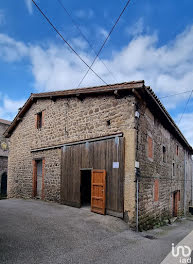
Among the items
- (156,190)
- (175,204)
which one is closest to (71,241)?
(156,190)

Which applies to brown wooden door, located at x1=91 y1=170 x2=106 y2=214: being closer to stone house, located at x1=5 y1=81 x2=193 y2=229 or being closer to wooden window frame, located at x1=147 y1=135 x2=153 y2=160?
stone house, located at x1=5 y1=81 x2=193 y2=229

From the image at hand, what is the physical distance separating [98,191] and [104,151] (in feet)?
4.84

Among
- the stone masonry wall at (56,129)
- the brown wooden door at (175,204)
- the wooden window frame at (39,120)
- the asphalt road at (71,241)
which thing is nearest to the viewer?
the asphalt road at (71,241)

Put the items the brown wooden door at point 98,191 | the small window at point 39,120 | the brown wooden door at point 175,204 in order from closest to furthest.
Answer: the brown wooden door at point 98,191
the small window at point 39,120
the brown wooden door at point 175,204

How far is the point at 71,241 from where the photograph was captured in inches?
193

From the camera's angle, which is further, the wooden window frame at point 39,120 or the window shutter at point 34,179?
the wooden window frame at point 39,120

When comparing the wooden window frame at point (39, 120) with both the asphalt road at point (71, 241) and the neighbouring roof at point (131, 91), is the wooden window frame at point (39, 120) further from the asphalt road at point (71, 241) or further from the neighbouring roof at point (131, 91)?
the asphalt road at point (71, 241)

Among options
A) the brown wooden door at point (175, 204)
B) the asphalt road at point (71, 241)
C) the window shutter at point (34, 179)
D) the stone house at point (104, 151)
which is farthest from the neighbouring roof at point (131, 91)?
the asphalt road at point (71, 241)

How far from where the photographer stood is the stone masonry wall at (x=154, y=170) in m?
7.40

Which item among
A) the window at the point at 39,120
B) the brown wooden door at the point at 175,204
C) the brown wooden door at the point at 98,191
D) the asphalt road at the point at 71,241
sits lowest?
the brown wooden door at the point at 175,204

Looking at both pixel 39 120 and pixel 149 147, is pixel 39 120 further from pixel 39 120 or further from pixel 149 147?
pixel 149 147

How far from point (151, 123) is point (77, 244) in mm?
5644

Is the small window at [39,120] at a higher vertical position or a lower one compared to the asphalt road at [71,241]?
higher

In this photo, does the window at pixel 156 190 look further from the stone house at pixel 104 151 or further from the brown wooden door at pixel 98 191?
the brown wooden door at pixel 98 191
